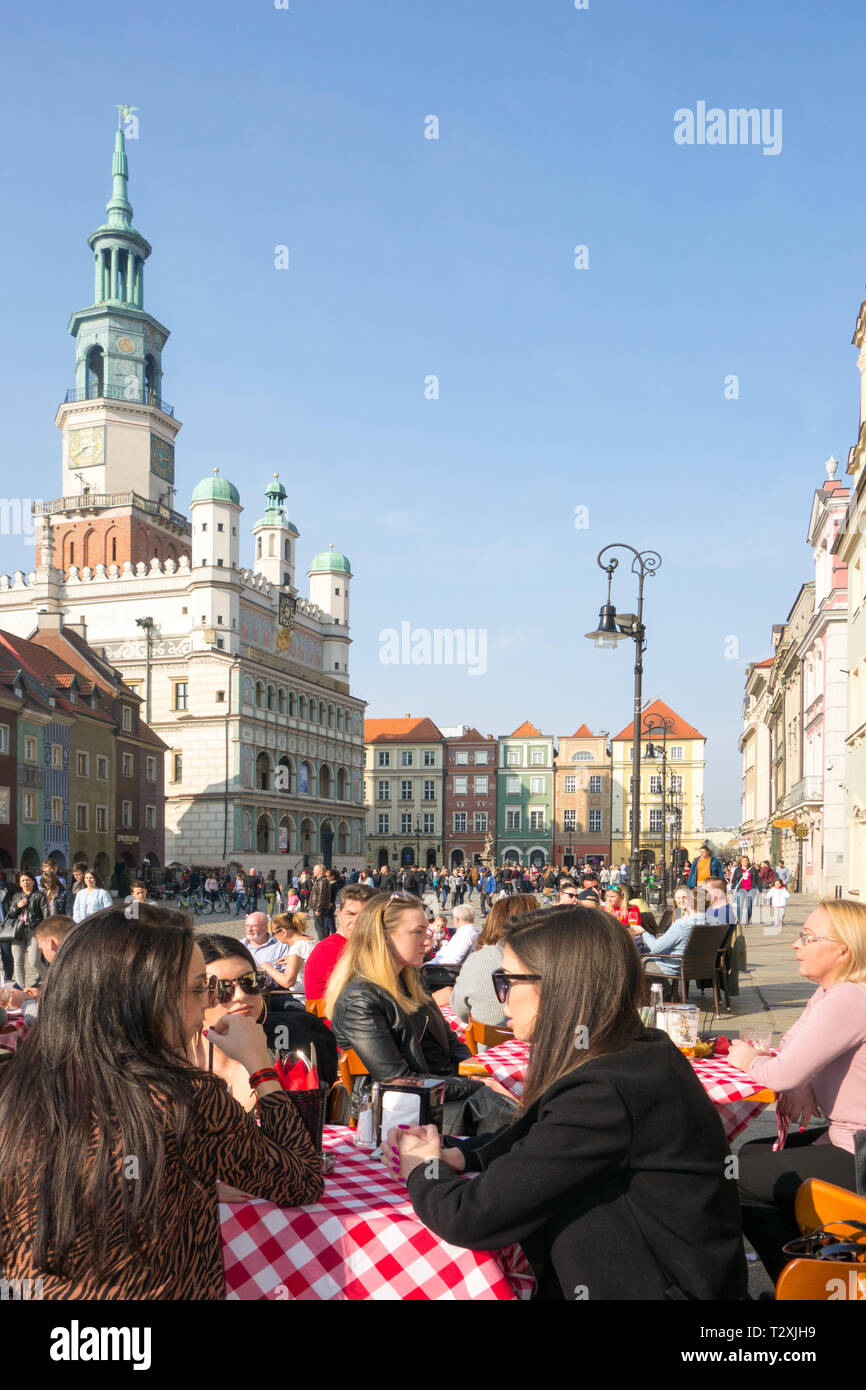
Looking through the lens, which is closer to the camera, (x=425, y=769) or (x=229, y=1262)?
(x=229, y=1262)

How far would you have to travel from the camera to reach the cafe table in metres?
4.61

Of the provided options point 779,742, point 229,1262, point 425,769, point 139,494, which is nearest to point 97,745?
point 139,494

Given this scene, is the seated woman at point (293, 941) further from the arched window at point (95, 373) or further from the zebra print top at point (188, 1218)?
the arched window at point (95, 373)

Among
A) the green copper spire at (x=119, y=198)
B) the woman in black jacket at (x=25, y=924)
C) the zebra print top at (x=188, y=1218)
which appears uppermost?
the green copper spire at (x=119, y=198)

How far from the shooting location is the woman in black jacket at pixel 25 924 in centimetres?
1560

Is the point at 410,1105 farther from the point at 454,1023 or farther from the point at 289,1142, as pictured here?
the point at 454,1023

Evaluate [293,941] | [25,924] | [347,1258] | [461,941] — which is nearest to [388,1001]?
[347,1258]

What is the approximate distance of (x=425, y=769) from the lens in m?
102

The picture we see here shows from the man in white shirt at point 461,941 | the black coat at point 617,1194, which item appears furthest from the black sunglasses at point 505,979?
the man in white shirt at point 461,941

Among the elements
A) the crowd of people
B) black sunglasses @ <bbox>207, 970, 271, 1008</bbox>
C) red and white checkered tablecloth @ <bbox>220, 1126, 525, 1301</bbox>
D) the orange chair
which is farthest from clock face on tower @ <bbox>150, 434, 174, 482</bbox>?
the crowd of people

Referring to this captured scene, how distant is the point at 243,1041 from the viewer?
3.27 metres

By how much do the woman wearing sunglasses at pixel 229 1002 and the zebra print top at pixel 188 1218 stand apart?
2.42ft

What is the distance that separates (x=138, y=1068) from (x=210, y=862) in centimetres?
6382
